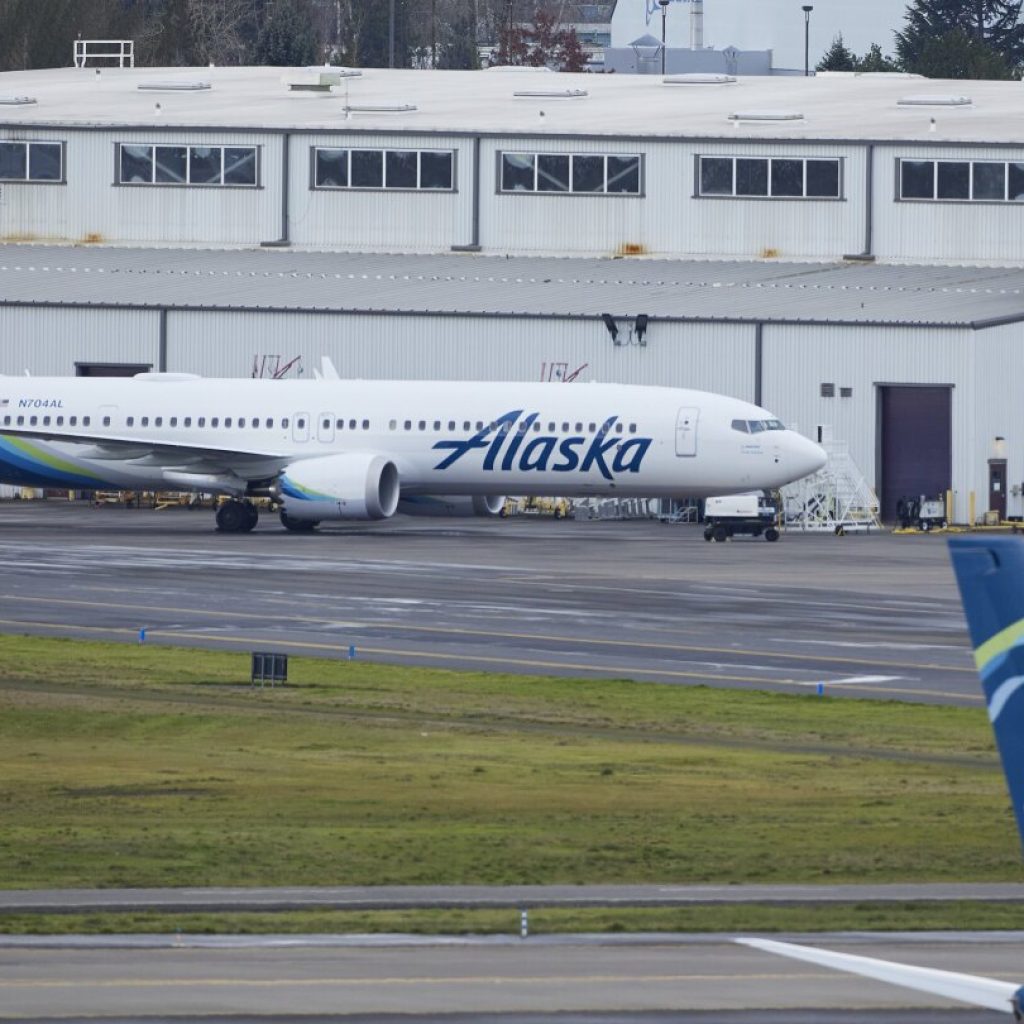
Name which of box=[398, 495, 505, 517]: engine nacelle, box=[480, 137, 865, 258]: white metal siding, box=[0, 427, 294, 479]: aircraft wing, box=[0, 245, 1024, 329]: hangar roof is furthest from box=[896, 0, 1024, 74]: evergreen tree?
box=[0, 427, 294, 479]: aircraft wing

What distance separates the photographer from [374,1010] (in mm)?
17547

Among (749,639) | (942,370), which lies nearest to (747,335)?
(942,370)

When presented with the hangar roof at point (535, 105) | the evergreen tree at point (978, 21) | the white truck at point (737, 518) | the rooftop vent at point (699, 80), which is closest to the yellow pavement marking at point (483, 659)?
the white truck at point (737, 518)

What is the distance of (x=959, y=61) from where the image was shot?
6117 inches

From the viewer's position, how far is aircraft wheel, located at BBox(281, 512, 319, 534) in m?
Answer: 67.9

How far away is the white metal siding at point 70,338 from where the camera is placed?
3243 inches

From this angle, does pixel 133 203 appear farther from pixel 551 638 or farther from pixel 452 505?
pixel 551 638

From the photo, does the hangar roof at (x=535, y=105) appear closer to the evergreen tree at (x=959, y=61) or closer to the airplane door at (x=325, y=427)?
the airplane door at (x=325, y=427)

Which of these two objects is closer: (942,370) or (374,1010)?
(374,1010)

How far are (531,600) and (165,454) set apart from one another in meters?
21.2

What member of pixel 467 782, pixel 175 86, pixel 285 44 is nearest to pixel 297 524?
pixel 175 86

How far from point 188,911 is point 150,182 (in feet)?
241

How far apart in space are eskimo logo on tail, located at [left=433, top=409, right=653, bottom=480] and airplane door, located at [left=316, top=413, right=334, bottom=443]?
394 centimetres

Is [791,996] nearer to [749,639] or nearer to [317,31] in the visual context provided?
[749,639]
